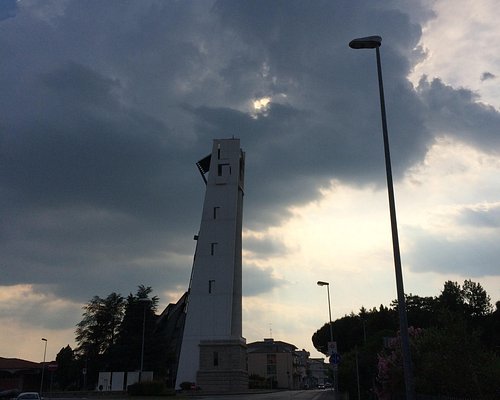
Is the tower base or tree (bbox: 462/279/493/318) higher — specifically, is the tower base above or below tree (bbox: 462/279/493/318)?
below

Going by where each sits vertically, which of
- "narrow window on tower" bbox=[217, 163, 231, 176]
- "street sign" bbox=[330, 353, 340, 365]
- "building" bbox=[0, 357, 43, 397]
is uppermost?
"narrow window on tower" bbox=[217, 163, 231, 176]

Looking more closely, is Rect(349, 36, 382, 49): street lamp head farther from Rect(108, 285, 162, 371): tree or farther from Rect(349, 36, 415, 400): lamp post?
Rect(108, 285, 162, 371): tree

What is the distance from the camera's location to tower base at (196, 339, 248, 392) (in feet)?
194

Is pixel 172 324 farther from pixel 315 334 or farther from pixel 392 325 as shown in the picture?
pixel 392 325

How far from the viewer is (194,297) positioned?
63.4 m

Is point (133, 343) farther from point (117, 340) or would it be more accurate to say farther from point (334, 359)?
point (334, 359)

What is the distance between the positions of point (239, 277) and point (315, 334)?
48.0m

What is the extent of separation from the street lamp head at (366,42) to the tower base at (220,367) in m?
50.3

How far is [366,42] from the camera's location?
50.6 ft

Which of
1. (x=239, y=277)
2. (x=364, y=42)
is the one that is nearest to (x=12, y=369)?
(x=239, y=277)

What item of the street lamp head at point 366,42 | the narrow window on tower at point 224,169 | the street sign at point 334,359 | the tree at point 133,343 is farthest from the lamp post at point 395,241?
the tree at point 133,343

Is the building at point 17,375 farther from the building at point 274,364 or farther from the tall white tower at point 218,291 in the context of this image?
the building at point 274,364

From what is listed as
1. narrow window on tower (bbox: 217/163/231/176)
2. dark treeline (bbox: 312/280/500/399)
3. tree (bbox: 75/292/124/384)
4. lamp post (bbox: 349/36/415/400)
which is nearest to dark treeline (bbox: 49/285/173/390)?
tree (bbox: 75/292/124/384)

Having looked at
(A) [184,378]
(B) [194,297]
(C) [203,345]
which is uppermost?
(B) [194,297]
